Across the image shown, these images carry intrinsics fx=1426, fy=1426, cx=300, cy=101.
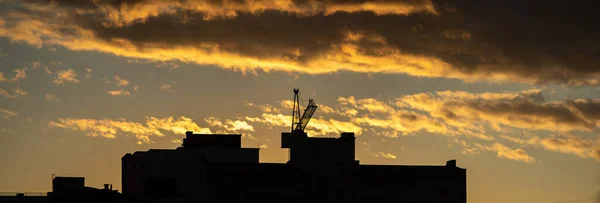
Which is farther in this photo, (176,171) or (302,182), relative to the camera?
(176,171)

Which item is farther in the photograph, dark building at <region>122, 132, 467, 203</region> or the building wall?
the building wall

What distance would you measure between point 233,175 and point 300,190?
29.9 feet

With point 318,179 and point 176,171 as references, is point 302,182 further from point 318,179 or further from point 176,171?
point 176,171

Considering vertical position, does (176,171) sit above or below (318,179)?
above

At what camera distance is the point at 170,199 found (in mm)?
172250

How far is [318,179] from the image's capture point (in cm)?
17638

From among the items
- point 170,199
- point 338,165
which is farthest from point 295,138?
point 170,199

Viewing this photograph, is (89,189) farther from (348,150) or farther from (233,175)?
(348,150)

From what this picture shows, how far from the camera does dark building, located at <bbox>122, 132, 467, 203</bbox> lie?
16900 centimetres

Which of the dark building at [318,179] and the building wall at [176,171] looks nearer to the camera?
the dark building at [318,179]

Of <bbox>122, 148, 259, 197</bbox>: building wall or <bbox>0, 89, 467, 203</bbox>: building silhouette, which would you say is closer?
<bbox>0, 89, 467, 203</bbox>: building silhouette

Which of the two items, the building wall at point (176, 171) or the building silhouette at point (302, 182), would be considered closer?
the building silhouette at point (302, 182)

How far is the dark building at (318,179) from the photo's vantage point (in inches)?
6654

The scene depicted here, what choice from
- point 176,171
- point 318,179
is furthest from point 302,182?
point 176,171
